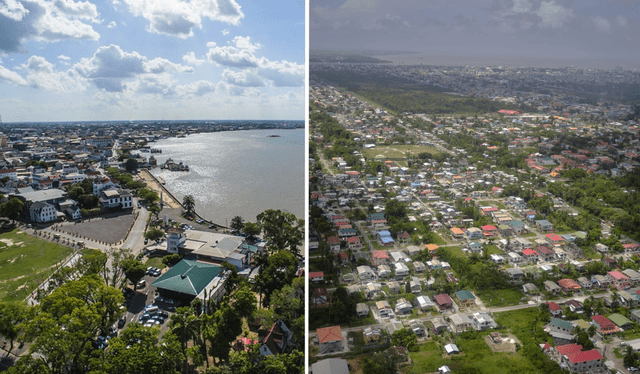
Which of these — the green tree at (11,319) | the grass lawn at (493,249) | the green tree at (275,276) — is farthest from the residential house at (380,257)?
the green tree at (11,319)

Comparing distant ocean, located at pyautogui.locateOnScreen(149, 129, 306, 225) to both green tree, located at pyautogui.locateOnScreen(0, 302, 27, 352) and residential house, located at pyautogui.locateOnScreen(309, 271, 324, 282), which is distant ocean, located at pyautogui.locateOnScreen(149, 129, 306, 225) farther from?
green tree, located at pyautogui.locateOnScreen(0, 302, 27, 352)

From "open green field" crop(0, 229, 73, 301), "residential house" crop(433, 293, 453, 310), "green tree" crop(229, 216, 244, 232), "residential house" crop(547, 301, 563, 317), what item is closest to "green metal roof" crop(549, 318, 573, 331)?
"residential house" crop(547, 301, 563, 317)

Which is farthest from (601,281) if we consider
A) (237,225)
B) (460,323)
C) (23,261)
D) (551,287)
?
(23,261)

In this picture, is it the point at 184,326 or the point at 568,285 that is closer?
the point at 568,285

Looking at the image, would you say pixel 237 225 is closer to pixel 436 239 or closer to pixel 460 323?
pixel 436 239

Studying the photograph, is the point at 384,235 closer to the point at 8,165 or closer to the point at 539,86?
the point at 539,86
